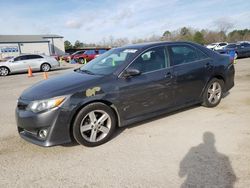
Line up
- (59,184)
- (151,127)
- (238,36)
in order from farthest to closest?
(238,36) → (151,127) → (59,184)

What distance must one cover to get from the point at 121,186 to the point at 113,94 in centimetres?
160

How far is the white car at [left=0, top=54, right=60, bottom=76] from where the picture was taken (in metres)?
17.5

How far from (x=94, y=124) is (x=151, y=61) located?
5.40 feet

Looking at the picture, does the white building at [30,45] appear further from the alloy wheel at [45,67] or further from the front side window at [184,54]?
the front side window at [184,54]

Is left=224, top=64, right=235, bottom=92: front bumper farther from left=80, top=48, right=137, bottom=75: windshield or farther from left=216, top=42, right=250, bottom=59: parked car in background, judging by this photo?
left=216, top=42, right=250, bottom=59: parked car in background

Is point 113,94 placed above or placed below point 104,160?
above

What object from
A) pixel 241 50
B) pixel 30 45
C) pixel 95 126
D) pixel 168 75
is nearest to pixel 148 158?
pixel 95 126

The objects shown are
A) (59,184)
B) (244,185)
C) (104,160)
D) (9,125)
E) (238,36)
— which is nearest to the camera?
(244,185)

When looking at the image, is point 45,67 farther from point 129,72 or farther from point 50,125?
point 50,125

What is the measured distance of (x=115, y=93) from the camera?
4.01 m

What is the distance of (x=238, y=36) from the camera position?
72.3 metres

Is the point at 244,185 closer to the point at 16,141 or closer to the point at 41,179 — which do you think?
the point at 41,179

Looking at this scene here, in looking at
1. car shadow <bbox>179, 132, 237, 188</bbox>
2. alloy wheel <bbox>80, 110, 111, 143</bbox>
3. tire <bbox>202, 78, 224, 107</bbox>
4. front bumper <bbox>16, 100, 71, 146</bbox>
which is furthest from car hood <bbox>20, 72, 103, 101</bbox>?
tire <bbox>202, 78, 224, 107</bbox>

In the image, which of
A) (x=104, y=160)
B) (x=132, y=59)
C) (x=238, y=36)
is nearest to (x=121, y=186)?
(x=104, y=160)
